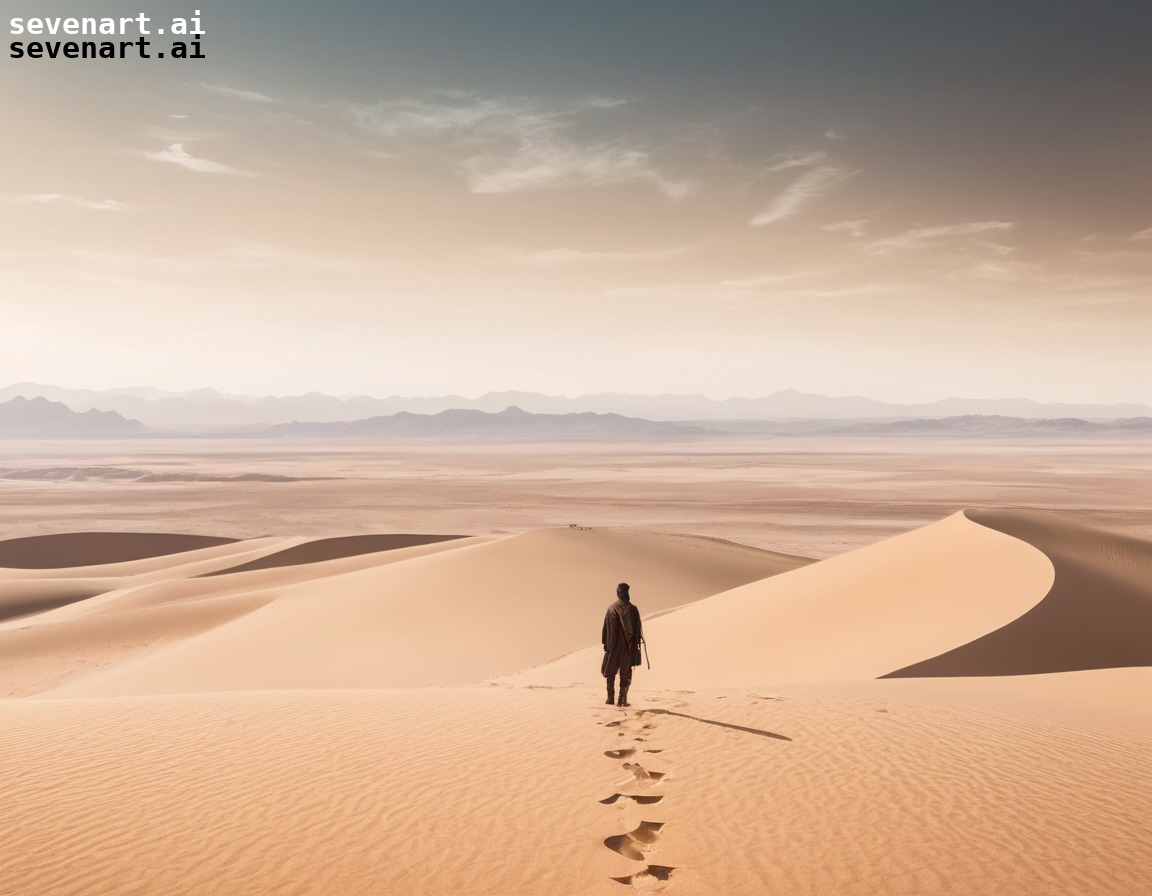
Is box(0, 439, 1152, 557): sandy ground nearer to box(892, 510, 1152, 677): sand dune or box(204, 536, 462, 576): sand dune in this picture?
box(204, 536, 462, 576): sand dune

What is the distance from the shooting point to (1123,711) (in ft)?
32.1

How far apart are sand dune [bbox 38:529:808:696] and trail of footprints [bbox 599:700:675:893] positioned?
A: 33.4ft

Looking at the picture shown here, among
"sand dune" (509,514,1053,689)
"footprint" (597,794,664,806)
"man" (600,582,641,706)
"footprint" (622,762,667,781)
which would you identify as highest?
"man" (600,582,641,706)

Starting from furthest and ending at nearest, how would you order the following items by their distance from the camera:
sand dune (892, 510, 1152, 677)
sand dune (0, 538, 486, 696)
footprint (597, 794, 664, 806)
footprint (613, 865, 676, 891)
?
sand dune (0, 538, 486, 696), sand dune (892, 510, 1152, 677), footprint (597, 794, 664, 806), footprint (613, 865, 676, 891)

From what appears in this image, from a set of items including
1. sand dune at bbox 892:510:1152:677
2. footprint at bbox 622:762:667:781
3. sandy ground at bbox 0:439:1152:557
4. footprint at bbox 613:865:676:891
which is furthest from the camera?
sandy ground at bbox 0:439:1152:557

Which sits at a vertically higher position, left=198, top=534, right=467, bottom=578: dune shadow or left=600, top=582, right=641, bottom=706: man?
left=600, top=582, right=641, bottom=706: man

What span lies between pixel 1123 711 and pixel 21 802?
11.2 meters

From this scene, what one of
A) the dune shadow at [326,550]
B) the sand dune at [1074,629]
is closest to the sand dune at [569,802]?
the sand dune at [1074,629]

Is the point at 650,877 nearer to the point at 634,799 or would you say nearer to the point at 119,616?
the point at 634,799

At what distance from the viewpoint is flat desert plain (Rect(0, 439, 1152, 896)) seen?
5.12m

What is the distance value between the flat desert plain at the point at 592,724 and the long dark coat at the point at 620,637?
54cm

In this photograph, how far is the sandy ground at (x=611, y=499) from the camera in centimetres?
5478

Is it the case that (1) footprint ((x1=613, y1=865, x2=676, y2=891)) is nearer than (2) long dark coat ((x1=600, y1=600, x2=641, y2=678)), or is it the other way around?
(1) footprint ((x1=613, y1=865, x2=676, y2=891))

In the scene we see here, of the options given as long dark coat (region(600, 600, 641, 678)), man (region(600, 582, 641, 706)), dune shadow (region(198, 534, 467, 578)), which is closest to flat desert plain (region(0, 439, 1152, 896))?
man (region(600, 582, 641, 706))
